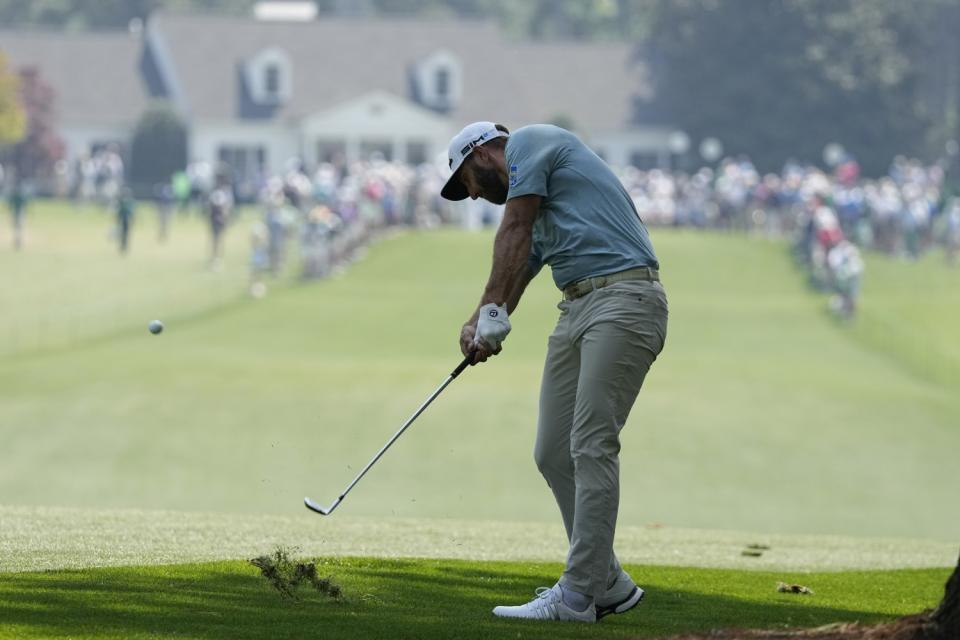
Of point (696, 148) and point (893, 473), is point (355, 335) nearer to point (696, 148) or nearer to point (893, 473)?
point (893, 473)

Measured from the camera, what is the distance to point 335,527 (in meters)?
12.2

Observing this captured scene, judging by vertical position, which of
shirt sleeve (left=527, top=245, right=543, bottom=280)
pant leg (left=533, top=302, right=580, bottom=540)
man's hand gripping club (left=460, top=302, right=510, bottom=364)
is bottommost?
pant leg (left=533, top=302, right=580, bottom=540)

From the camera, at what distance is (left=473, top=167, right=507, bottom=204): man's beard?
7.96 metres

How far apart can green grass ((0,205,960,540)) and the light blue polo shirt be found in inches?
486

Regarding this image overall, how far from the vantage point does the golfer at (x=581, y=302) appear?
7723mm

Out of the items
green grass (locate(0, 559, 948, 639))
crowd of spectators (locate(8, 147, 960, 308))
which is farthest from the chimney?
green grass (locate(0, 559, 948, 639))

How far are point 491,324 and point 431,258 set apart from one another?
40232 millimetres

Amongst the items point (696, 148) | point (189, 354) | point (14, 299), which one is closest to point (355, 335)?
point (189, 354)

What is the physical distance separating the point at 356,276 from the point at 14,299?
25.7 ft

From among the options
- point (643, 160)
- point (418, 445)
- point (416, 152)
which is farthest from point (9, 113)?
point (418, 445)

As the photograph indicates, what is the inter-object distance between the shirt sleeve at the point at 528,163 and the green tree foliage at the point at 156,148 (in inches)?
2766

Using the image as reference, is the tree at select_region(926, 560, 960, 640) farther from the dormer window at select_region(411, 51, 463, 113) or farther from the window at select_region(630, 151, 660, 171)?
the dormer window at select_region(411, 51, 463, 113)

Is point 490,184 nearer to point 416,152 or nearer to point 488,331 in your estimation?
point 488,331

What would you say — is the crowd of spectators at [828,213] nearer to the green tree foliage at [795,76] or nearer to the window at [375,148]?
the green tree foliage at [795,76]
